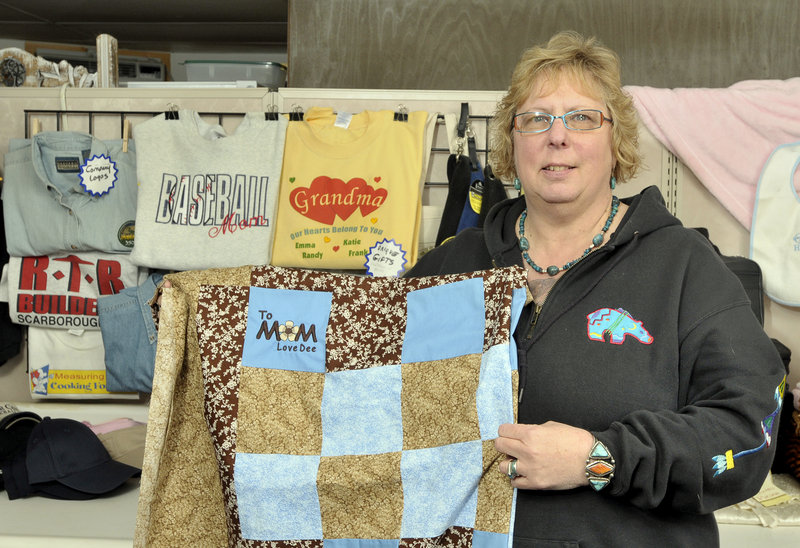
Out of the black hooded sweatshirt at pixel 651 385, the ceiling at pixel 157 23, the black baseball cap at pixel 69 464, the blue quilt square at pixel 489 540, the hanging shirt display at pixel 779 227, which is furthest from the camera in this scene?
the ceiling at pixel 157 23

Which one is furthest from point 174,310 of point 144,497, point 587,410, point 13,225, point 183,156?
point 13,225

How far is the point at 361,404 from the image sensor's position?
53.6 inches

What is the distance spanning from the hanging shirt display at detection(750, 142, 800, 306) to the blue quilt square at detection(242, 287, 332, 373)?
139 centimetres

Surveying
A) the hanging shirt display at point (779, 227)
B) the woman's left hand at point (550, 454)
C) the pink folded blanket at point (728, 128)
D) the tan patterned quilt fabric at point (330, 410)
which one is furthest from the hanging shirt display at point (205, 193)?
the hanging shirt display at point (779, 227)

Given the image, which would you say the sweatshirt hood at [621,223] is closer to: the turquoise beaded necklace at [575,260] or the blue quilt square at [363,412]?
the turquoise beaded necklace at [575,260]

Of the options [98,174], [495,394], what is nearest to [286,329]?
[495,394]

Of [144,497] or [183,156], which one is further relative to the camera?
[183,156]

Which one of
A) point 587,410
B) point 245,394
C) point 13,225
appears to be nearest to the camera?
point 587,410

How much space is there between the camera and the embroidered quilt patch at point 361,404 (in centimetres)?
128

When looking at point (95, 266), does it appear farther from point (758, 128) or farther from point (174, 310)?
point (758, 128)

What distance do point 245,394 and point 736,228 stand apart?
1.59 metres

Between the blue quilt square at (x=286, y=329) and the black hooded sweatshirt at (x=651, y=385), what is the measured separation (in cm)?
36

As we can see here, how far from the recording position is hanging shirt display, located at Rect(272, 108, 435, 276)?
218 cm

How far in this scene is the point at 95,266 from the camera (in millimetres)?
2322
